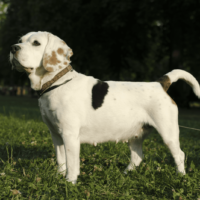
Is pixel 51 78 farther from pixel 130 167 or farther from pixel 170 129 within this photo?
pixel 130 167

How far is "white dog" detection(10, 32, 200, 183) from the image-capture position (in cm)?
360

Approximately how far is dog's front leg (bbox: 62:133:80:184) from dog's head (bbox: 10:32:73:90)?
95cm

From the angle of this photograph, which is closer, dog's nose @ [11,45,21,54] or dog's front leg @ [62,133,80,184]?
dog's nose @ [11,45,21,54]

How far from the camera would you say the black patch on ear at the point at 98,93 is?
12.5 ft

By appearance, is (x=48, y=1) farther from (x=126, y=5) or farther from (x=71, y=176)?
(x=71, y=176)

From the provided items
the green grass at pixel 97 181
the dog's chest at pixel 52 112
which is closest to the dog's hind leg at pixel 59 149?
the green grass at pixel 97 181

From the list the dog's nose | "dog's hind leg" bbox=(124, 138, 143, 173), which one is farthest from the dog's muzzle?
"dog's hind leg" bbox=(124, 138, 143, 173)

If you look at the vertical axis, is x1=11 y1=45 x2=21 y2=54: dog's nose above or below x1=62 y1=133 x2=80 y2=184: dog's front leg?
above

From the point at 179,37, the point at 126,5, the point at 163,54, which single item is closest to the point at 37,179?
the point at 126,5

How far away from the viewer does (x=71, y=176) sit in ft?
12.0

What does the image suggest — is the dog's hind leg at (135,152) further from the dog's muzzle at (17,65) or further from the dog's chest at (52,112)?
the dog's muzzle at (17,65)

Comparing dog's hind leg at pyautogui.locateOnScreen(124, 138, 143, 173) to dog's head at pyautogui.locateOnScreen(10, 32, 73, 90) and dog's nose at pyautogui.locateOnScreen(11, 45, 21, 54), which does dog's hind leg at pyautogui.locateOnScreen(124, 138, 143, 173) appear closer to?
dog's head at pyautogui.locateOnScreen(10, 32, 73, 90)

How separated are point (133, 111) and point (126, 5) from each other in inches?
470

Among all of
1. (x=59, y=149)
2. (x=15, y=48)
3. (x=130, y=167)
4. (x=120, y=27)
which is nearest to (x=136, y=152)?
(x=130, y=167)
